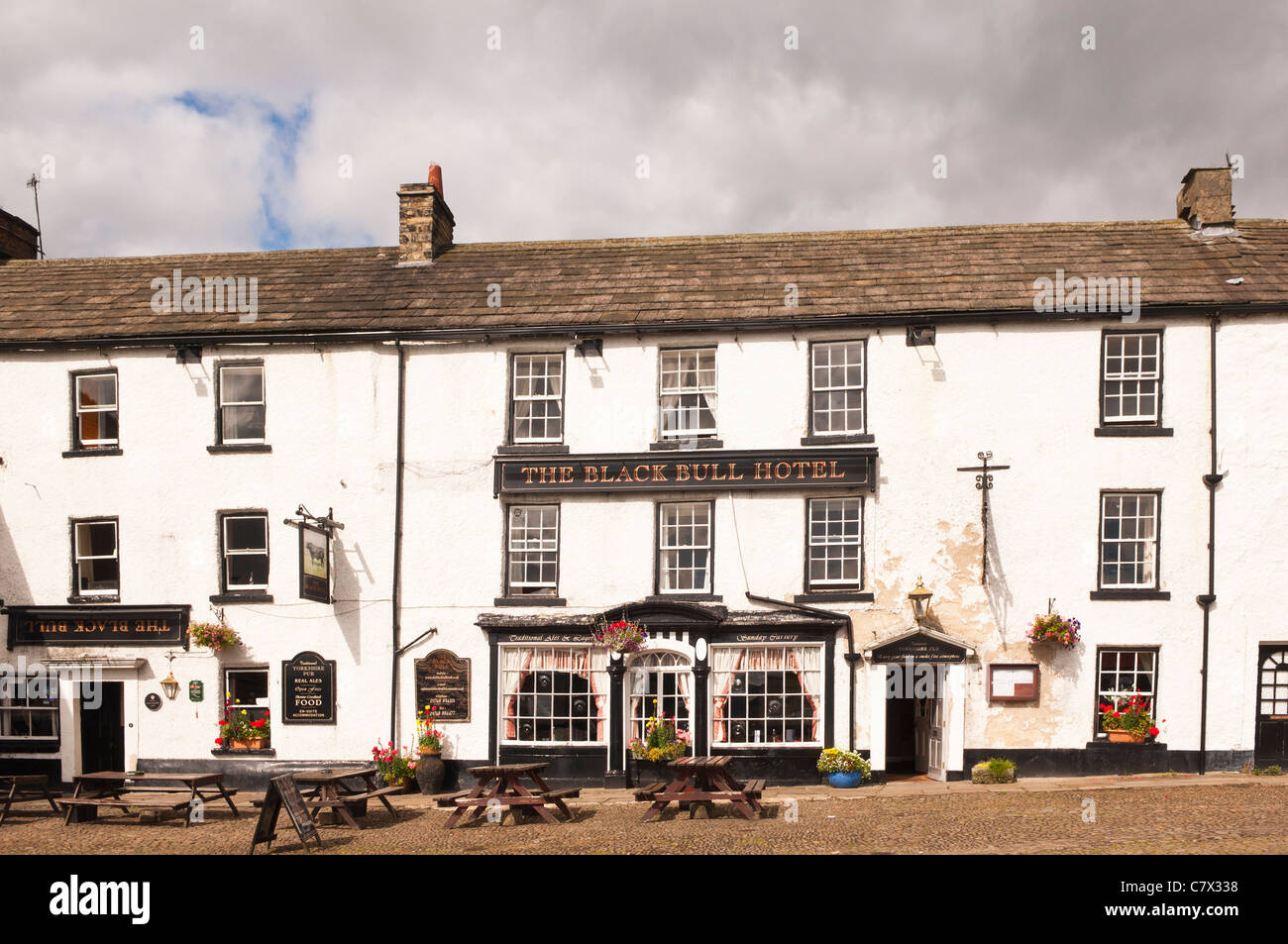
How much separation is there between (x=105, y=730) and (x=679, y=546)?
10.1 m

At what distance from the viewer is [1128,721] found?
1507 cm

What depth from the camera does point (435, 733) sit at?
52.3 ft

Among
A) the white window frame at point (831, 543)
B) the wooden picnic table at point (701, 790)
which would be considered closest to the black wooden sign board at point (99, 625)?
the wooden picnic table at point (701, 790)

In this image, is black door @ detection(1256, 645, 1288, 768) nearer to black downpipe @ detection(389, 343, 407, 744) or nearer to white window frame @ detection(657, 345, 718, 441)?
white window frame @ detection(657, 345, 718, 441)

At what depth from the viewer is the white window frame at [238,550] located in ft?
54.2

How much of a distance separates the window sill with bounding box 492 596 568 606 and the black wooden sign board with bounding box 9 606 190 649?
5.27 metres

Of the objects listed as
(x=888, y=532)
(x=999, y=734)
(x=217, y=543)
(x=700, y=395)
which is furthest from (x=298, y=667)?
(x=999, y=734)

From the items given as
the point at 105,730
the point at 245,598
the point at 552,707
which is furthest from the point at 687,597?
the point at 105,730

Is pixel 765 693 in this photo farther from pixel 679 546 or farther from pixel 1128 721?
pixel 1128 721

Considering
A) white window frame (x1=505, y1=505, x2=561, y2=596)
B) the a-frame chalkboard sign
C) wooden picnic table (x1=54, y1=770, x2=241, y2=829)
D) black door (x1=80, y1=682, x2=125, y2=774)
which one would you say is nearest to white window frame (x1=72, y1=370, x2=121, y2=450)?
black door (x1=80, y1=682, x2=125, y2=774)

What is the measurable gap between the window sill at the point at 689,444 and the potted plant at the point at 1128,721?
282 inches

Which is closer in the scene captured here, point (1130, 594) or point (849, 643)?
point (1130, 594)

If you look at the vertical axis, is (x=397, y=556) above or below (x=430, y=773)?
above

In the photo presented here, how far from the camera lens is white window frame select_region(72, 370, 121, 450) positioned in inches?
671
